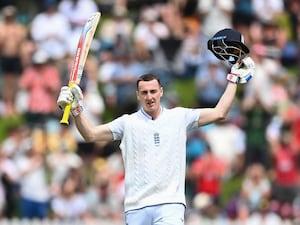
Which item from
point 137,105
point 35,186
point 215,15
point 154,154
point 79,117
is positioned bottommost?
point 35,186

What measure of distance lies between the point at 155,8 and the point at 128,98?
2.60m

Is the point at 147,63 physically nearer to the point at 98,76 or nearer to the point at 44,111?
the point at 98,76

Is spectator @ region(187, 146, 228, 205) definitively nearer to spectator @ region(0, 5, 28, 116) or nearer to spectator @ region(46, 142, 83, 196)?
spectator @ region(46, 142, 83, 196)

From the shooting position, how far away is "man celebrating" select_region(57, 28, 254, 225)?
10.9m

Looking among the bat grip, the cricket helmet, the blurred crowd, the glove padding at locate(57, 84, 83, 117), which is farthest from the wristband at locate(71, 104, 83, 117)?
the blurred crowd

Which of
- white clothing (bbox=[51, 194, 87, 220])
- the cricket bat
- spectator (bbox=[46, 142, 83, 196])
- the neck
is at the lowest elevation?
white clothing (bbox=[51, 194, 87, 220])

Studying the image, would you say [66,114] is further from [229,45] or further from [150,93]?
[229,45]

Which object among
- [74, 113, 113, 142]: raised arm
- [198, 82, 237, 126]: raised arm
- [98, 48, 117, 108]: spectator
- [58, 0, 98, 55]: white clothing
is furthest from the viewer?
[58, 0, 98, 55]: white clothing

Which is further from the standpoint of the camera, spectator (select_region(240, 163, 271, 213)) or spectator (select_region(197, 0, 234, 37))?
spectator (select_region(197, 0, 234, 37))

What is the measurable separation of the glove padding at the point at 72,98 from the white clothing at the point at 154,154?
0.46m

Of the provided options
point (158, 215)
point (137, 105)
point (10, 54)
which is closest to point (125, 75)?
point (137, 105)

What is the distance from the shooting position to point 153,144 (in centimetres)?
1095

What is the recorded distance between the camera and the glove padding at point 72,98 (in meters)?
10.6

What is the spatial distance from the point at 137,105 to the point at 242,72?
9.02 m
